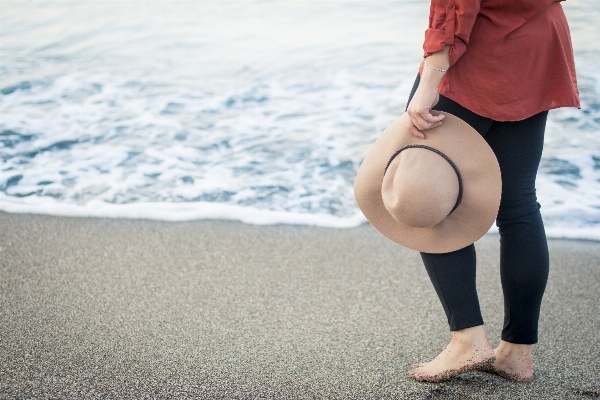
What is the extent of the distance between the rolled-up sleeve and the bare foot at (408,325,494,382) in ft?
2.39

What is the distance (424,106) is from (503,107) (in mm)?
195

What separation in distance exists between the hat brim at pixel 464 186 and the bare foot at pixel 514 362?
39 centimetres

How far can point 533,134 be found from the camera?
54.1 inches

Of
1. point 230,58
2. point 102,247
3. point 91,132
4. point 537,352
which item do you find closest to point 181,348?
point 102,247

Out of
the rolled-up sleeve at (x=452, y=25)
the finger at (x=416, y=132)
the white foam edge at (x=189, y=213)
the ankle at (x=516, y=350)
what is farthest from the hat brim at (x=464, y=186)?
the white foam edge at (x=189, y=213)

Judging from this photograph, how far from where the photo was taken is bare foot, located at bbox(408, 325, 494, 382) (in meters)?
1.47

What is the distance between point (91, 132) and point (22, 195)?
1.14 metres

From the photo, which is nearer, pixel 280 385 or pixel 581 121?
pixel 280 385

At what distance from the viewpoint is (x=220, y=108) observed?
188 inches

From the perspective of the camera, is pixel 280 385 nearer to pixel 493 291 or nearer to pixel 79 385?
pixel 79 385

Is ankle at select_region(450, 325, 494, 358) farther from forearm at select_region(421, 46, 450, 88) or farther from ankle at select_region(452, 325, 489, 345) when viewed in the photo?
forearm at select_region(421, 46, 450, 88)

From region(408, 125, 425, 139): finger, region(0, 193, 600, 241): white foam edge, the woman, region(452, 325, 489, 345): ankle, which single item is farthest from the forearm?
region(0, 193, 600, 241): white foam edge

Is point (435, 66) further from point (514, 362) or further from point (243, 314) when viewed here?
point (243, 314)

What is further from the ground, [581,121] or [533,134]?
[533,134]
